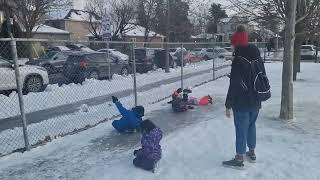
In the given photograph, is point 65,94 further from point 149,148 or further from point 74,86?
point 149,148

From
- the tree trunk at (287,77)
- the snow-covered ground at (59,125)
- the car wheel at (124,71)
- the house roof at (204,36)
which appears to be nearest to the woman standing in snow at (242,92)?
the tree trunk at (287,77)

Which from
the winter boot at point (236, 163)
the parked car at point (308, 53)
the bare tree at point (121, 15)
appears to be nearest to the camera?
the winter boot at point (236, 163)

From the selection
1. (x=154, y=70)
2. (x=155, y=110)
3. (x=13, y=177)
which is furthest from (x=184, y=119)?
(x=154, y=70)

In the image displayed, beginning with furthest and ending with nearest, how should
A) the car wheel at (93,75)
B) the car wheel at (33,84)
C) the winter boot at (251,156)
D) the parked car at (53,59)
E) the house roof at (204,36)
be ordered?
the house roof at (204,36) < the parked car at (53,59) < the car wheel at (93,75) < the car wheel at (33,84) < the winter boot at (251,156)

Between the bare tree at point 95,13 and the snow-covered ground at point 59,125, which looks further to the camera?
the bare tree at point 95,13

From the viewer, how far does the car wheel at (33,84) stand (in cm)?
1420

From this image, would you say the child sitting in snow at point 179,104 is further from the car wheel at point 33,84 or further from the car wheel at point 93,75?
the car wheel at point 93,75

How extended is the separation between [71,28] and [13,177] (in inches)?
2231

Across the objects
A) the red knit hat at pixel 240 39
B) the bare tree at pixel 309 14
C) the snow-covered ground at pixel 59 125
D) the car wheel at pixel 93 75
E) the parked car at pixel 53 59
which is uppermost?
the bare tree at pixel 309 14

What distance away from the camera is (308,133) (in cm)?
733

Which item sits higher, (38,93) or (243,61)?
(243,61)

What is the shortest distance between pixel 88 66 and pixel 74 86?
1998mm

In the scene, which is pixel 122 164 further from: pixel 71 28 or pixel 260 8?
pixel 71 28

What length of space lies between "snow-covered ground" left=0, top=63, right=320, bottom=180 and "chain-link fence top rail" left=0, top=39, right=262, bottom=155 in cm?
82
